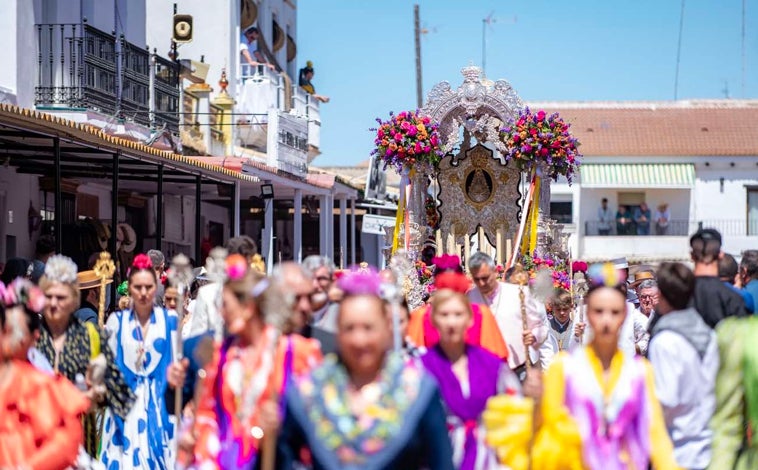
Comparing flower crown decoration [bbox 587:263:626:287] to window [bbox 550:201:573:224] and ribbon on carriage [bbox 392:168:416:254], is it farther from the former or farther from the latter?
window [bbox 550:201:573:224]

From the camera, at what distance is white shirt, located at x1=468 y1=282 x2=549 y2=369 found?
10.9 metres

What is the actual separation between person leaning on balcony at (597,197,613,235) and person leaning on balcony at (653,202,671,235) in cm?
174

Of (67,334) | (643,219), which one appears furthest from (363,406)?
(643,219)

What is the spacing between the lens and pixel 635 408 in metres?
6.69

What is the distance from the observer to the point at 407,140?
799 inches

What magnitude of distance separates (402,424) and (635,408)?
140cm

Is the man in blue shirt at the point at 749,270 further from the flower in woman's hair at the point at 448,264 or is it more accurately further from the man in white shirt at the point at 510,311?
the flower in woman's hair at the point at 448,264

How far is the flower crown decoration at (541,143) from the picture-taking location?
20.0 m

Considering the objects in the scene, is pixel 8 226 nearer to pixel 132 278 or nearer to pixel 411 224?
pixel 411 224

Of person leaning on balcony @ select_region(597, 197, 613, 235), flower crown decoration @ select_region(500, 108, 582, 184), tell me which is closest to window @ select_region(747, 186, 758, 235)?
person leaning on balcony @ select_region(597, 197, 613, 235)

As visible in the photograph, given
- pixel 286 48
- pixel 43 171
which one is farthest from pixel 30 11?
pixel 286 48

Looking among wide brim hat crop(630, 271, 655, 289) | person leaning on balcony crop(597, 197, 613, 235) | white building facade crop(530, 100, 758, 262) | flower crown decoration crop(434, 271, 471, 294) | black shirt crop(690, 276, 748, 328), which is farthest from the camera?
person leaning on balcony crop(597, 197, 613, 235)

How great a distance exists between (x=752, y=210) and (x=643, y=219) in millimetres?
4044

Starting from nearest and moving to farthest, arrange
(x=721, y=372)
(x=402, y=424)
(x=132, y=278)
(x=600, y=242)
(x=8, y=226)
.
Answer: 1. (x=402, y=424)
2. (x=721, y=372)
3. (x=132, y=278)
4. (x=8, y=226)
5. (x=600, y=242)
